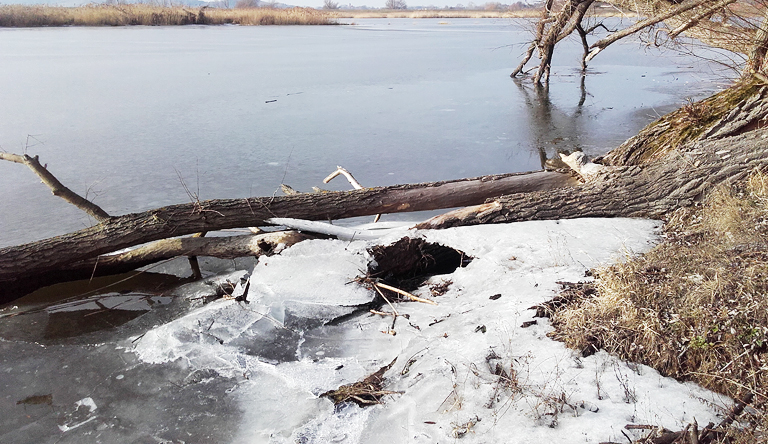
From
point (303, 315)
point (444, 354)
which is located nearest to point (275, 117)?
point (303, 315)

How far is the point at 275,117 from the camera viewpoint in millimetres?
10664

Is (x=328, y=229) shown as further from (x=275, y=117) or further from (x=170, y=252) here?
(x=275, y=117)

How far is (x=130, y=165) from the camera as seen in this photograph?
7902mm

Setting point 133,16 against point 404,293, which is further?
point 133,16

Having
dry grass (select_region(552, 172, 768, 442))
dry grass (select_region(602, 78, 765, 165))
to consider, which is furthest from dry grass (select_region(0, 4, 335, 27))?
dry grass (select_region(552, 172, 768, 442))

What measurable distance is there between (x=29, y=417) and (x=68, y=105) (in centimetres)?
953

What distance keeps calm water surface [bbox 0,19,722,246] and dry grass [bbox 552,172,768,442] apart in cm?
414

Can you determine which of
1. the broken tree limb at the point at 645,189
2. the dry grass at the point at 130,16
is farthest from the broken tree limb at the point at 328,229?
the dry grass at the point at 130,16

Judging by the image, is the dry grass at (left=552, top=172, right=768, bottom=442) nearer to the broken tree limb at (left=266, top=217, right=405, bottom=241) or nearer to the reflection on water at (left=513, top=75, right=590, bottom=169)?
the broken tree limb at (left=266, top=217, right=405, bottom=241)

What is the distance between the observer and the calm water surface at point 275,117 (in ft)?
24.1

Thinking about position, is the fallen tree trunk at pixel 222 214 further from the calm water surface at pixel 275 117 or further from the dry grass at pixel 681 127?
the dry grass at pixel 681 127

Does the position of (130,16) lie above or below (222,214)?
above

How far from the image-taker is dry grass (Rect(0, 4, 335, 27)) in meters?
27.0

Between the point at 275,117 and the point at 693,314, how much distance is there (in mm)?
9075
